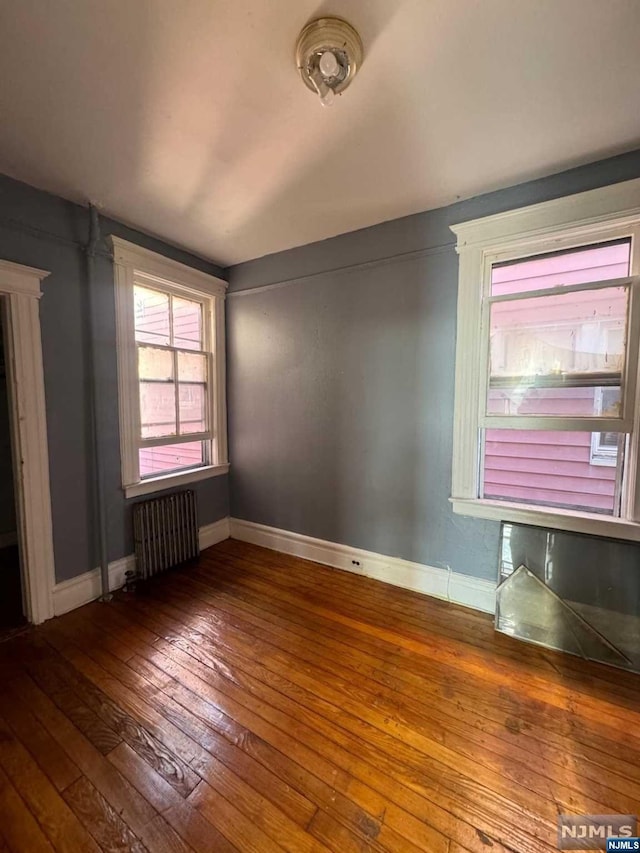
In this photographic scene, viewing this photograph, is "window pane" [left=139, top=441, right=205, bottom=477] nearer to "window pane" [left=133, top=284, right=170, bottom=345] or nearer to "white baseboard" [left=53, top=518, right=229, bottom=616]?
"white baseboard" [left=53, top=518, right=229, bottom=616]

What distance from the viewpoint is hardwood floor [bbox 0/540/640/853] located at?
3.75 ft

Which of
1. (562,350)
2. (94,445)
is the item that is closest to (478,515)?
(562,350)

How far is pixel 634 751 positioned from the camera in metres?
1.39

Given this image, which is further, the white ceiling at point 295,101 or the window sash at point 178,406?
the window sash at point 178,406

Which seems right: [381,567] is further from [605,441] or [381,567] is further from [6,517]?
[6,517]

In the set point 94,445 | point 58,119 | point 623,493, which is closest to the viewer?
point 58,119

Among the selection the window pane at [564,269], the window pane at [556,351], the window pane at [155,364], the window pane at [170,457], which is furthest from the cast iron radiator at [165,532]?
the window pane at [564,269]

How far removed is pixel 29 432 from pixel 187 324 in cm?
151

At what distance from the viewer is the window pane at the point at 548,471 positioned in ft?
6.70

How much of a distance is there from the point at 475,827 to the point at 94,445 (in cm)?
270

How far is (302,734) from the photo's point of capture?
4.78 feet

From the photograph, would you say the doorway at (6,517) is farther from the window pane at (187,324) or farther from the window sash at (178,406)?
the window pane at (187,324)

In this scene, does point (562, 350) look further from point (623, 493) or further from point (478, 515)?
point (478, 515)

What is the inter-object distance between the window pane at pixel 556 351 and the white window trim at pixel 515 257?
10cm
